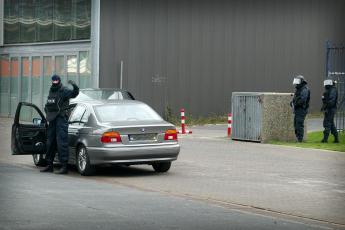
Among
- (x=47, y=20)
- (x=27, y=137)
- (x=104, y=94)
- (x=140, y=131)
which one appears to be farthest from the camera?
(x=47, y=20)

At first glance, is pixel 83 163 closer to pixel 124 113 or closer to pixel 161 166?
pixel 124 113

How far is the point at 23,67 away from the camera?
124 feet

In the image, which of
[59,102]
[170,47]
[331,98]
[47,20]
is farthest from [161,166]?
[47,20]

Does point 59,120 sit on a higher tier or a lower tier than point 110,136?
higher

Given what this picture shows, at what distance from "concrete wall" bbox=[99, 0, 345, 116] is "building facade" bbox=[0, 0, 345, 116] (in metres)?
0.04

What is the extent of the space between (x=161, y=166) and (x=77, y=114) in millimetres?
1829

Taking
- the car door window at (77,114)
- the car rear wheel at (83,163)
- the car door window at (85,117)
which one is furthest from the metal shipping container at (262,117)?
the car rear wheel at (83,163)

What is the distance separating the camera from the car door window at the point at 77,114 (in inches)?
650

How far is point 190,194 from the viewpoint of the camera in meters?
13.2

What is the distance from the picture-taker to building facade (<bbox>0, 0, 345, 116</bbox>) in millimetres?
33156

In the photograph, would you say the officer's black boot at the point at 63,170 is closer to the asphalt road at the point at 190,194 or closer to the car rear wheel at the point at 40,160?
the asphalt road at the point at 190,194

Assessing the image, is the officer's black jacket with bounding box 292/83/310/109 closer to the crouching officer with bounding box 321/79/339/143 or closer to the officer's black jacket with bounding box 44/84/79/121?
the crouching officer with bounding box 321/79/339/143

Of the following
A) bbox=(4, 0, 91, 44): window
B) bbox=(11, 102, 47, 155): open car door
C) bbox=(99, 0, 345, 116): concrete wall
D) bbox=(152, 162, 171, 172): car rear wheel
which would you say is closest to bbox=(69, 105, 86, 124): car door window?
bbox=(11, 102, 47, 155): open car door

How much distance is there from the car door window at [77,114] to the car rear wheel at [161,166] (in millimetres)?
1598
